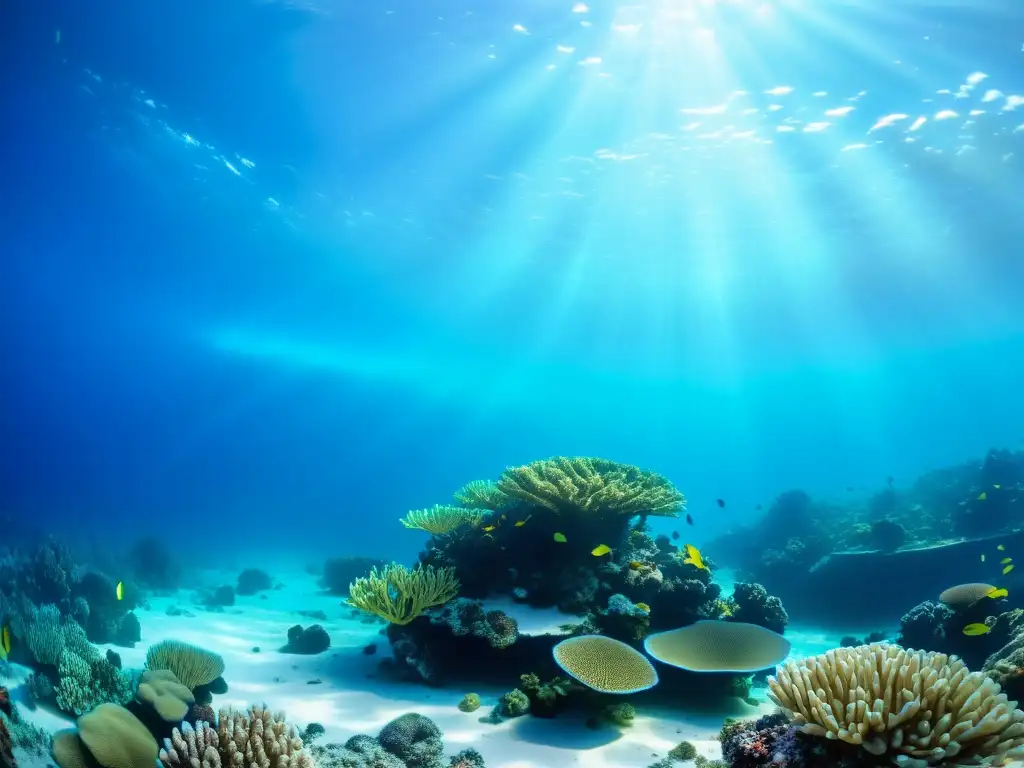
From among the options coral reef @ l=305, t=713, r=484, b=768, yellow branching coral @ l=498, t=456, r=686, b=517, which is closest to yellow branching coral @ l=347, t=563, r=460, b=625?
yellow branching coral @ l=498, t=456, r=686, b=517

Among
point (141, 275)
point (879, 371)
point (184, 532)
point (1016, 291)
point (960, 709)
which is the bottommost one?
point (960, 709)

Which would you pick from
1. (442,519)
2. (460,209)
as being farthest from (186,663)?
(460,209)

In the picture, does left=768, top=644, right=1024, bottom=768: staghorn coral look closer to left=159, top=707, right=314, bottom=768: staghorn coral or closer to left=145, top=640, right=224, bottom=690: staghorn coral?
left=159, top=707, right=314, bottom=768: staghorn coral

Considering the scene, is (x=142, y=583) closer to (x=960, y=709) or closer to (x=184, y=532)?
(x=960, y=709)

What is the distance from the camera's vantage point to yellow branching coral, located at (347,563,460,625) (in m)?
8.30

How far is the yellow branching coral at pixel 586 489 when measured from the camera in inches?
346

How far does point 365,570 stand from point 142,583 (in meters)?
9.18

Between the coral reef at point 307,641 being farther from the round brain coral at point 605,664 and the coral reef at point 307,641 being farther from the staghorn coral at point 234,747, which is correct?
the staghorn coral at point 234,747

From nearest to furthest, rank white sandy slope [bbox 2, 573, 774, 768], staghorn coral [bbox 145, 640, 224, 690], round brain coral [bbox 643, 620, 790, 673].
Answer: white sandy slope [bbox 2, 573, 774, 768], round brain coral [bbox 643, 620, 790, 673], staghorn coral [bbox 145, 640, 224, 690]

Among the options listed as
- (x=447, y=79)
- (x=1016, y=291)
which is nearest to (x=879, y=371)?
(x=1016, y=291)

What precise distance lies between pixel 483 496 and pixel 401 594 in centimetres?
300

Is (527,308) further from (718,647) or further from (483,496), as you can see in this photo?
(718,647)

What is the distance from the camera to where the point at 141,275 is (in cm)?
3447

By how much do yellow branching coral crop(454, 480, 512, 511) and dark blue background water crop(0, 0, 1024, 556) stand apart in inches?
539
